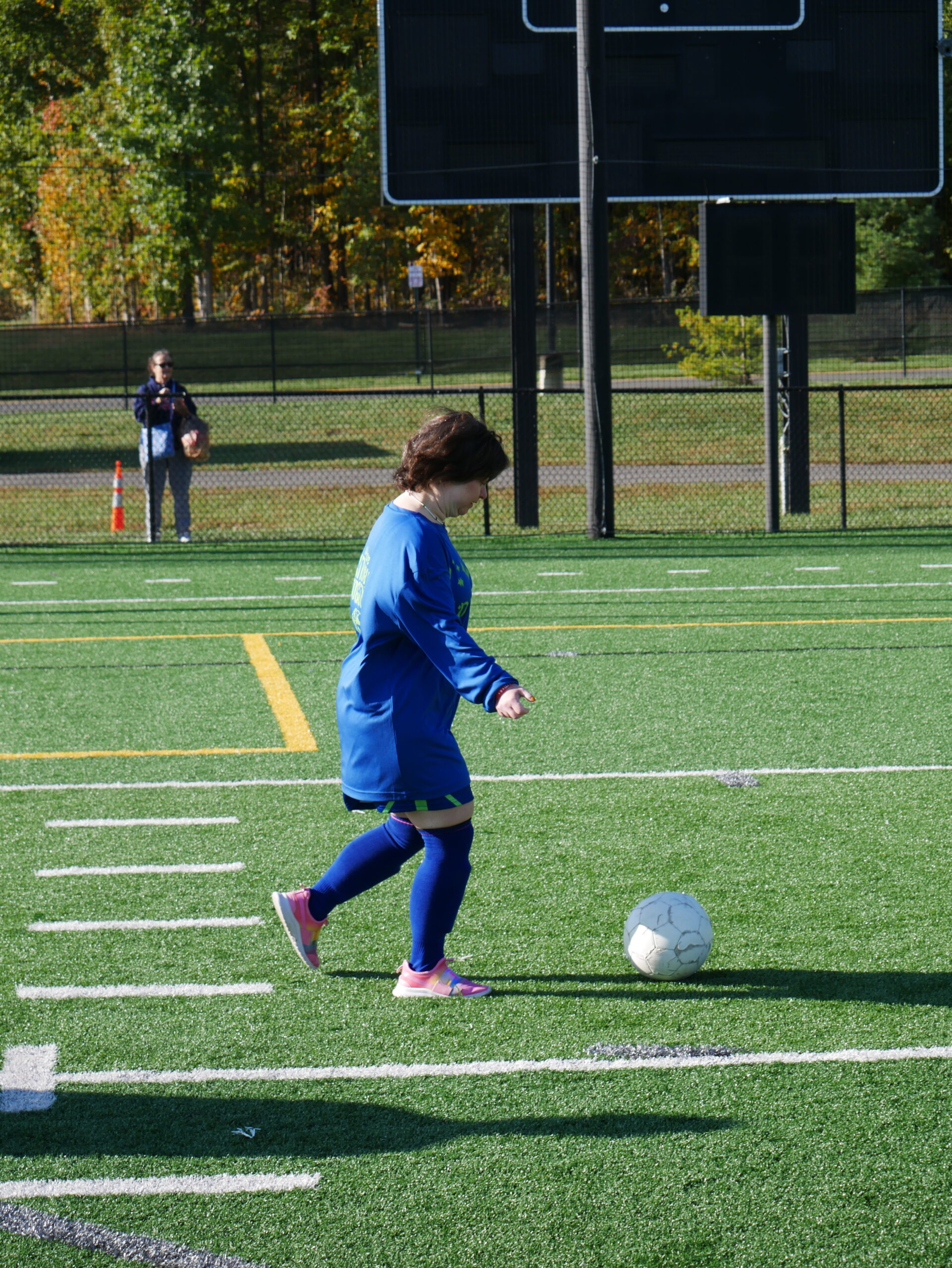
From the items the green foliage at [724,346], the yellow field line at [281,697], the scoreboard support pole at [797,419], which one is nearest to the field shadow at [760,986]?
the yellow field line at [281,697]

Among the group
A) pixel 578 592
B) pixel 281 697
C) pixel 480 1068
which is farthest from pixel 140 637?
pixel 480 1068

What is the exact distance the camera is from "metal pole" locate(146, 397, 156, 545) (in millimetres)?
14211

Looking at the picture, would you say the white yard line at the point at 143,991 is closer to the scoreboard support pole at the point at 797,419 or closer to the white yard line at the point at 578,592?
the white yard line at the point at 578,592

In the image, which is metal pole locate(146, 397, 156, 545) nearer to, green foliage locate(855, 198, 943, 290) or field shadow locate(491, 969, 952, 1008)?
field shadow locate(491, 969, 952, 1008)

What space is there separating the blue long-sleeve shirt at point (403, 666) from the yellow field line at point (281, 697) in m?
3.10

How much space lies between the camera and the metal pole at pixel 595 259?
1341 cm

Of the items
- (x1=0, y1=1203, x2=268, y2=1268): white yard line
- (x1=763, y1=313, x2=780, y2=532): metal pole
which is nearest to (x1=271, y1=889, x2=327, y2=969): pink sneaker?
(x1=0, y1=1203, x2=268, y2=1268): white yard line

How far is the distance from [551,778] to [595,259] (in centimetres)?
868

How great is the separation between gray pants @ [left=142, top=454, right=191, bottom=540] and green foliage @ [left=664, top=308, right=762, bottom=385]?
11.9m

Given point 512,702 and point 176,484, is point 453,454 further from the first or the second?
point 176,484

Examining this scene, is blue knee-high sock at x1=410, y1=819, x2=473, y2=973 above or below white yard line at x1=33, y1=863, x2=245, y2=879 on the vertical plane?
above

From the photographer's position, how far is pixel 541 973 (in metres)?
4.23

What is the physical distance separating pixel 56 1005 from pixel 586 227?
36.8ft

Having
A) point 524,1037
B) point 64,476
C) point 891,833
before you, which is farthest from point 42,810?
point 64,476
